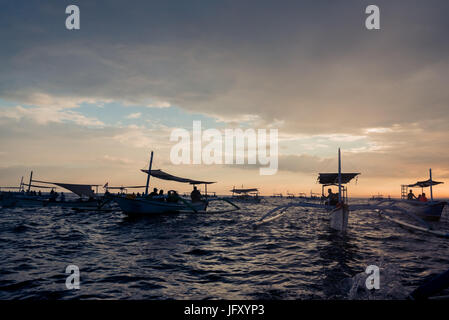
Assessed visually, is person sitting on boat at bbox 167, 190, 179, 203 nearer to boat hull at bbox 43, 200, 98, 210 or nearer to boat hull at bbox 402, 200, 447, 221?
boat hull at bbox 43, 200, 98, 210

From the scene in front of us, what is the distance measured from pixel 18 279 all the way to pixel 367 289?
7.82 meters

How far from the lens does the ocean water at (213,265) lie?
5281 mm

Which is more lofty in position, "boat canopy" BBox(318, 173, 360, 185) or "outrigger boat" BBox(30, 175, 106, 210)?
"boat canopy" BBox(318, 173, 360, 185)

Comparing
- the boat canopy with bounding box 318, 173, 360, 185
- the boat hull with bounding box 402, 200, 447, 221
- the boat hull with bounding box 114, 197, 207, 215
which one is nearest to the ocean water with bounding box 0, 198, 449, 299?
the boat hull with bounding box 114, 197, 207, 215

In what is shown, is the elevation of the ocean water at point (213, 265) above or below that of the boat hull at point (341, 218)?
below

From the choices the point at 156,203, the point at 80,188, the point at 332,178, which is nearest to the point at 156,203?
the point at 156,203

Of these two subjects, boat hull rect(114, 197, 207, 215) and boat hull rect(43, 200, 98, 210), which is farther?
boat hull rect(43, 200, 98, 210)

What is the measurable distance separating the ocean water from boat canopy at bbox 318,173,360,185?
9.31 m

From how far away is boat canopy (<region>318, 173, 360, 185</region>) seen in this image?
70.1ft

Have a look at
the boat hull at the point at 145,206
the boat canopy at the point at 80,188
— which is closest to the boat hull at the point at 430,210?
the boat hull at the point at 145,206

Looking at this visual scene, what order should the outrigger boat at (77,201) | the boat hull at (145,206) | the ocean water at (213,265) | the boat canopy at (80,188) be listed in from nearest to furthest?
the ocean water at (213,265) < the boat hull at (145,206) < the outrigger boat at (77,201) < the boat canopy at (80,188)

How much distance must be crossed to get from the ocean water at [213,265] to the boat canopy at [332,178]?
30.6 ft

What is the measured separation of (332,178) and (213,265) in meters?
18.8

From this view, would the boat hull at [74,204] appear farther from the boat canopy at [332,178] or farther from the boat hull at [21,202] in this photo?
the boat canopy at [332,178]
